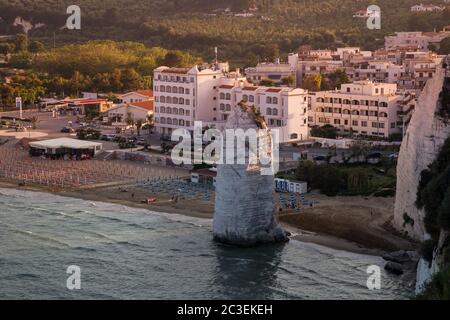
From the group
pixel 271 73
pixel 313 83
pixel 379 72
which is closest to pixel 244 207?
pixel 313 83

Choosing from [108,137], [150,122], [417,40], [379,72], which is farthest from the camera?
[417,40]

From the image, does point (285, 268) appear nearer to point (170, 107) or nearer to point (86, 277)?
point (86, 277)

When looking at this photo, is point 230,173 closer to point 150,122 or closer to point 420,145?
point 420,145

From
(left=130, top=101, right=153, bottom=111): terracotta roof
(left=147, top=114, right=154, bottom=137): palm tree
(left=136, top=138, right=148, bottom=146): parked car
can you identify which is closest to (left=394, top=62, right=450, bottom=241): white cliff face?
(left=136, top=138, right=148, bottom=146): parked car

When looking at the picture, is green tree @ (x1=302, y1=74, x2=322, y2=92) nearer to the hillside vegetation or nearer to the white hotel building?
the white hotel building
